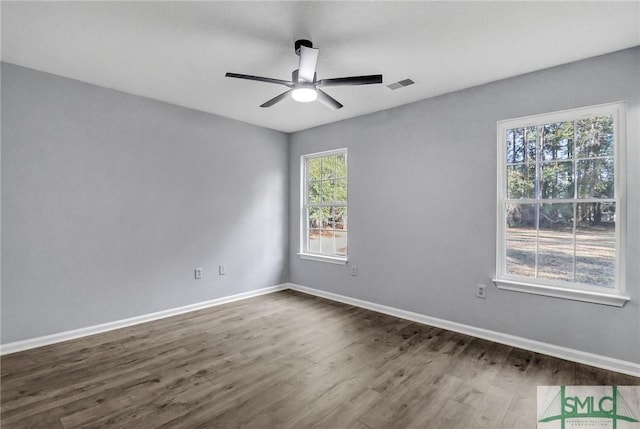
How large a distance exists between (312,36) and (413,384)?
110 inches

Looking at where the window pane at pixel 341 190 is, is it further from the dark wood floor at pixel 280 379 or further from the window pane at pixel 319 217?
the dark wood floor at pixel 280 379

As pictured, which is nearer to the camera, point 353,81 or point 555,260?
point 353,81

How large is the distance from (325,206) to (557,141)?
3.01 metres

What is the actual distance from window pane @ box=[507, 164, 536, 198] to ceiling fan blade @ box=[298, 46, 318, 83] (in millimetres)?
2224

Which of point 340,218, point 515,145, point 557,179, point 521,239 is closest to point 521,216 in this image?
point 521,239

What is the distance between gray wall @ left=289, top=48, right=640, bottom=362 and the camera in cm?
262

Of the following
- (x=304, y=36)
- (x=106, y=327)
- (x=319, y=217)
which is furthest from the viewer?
(x=319, y=217)

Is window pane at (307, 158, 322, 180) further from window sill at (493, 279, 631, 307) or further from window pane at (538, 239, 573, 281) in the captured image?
window pane at (538, 239, 573, 281)

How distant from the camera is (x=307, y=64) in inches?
96.4

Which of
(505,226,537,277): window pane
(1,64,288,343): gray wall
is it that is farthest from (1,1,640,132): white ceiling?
(505,226,537,277): window pane

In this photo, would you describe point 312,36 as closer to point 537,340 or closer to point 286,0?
point 286,0

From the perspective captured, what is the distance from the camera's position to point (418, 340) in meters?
3.21

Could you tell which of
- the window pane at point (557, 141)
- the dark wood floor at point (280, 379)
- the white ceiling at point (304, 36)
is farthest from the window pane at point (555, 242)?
the white ceiling at point (304, 36)

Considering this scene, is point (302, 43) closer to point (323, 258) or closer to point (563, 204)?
point (563, 204)
